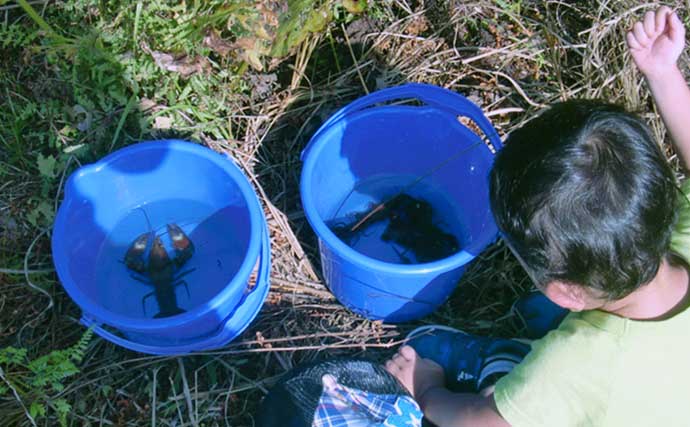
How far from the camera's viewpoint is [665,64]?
183cm

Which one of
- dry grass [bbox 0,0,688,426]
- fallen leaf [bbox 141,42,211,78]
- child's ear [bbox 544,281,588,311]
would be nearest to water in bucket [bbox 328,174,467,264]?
dry grass [bbox 0,0,688,426]

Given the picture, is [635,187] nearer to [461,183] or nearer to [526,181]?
[526,181]

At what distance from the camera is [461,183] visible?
2.37 metres

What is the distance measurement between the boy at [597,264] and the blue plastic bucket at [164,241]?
763 mm

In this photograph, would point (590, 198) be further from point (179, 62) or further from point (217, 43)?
point (179, 62)

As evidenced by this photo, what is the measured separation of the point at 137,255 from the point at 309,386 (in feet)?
2.60

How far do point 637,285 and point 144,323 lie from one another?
119 cm

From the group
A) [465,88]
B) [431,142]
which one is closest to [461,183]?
[431,142]

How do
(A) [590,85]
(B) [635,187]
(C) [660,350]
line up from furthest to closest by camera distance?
(A) [590,85], (C) [660,350], (B) [635,187]

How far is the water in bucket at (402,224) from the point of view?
241cm

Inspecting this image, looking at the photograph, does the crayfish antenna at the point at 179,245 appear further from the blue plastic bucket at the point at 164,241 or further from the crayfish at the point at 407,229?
the crayfish at the point at 407,229

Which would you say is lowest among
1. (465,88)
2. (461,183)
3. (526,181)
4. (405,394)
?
(405,394)

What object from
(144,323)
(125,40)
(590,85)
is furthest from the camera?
(590,85)

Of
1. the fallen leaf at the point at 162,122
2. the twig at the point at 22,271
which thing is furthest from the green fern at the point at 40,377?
the fallen leaf at the point at 162,122
